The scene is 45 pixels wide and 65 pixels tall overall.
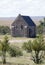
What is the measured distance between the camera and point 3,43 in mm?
35469

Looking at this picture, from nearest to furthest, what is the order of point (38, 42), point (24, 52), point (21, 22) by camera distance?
1. point (38, 42)
2. point (24, 52)
3. point (21, 22)

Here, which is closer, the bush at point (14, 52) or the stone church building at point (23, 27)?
the bush at point (14, 52)

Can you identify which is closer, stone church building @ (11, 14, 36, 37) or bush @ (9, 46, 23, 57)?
bush @ (9, 46, 23, 57)

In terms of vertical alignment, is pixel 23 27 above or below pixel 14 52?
below

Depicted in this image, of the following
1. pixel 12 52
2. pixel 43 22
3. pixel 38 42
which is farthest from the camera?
pixel 43 22

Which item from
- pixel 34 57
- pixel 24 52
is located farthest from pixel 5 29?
pixel 34 57

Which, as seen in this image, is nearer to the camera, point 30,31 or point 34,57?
point 34,57

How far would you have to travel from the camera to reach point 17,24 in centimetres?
7525

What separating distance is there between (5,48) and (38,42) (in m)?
3.99

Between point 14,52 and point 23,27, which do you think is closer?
point 14,52

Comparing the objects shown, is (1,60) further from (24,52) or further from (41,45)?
(24,52)

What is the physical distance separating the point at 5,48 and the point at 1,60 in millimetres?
1528

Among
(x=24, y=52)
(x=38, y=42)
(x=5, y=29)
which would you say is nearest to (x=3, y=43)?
(x=38, y=42)

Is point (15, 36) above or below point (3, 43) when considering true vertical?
below
